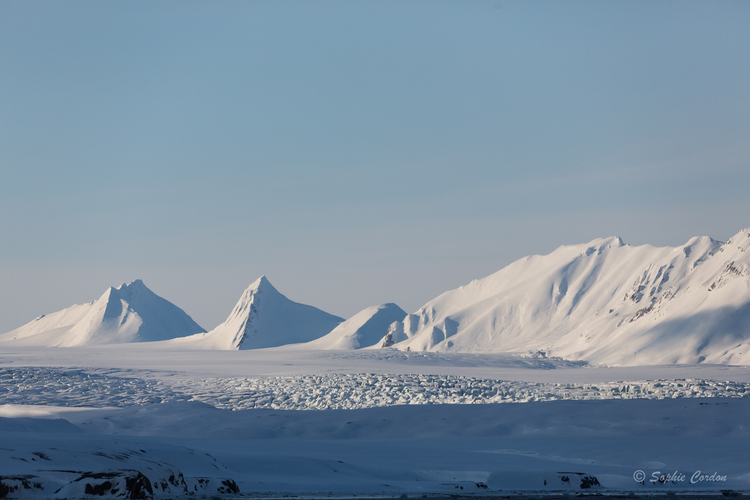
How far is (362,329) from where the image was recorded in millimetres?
149125

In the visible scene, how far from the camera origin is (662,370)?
A: 213 feet

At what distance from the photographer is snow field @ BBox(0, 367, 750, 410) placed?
3694cm

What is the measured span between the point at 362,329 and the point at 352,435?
122 m

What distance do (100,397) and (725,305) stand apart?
7584 centimetres

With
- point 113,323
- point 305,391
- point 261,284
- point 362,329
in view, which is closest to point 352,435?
point 305,391

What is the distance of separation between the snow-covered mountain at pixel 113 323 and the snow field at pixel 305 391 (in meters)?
121

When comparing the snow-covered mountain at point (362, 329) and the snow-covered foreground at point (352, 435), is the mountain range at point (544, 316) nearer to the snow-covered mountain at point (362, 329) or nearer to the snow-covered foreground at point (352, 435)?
the snow-covered mountain at point (362, 329)

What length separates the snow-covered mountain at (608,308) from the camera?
8549cm

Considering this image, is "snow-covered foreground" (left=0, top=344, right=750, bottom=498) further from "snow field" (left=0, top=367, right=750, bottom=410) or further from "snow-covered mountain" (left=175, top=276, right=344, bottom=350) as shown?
"snow-covered mountain" (left=175, top=276, right=344, bottom=350)

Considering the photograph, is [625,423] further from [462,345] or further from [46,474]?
[462,345]

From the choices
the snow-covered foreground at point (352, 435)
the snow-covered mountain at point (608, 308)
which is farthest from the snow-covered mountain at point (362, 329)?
the snow-covered foreground at point (352, 435)

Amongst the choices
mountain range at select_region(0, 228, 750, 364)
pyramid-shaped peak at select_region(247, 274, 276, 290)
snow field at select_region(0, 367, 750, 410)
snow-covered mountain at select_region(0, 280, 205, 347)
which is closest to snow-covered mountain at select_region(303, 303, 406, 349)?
mountain range at select_region(0, 228, 750, 364)

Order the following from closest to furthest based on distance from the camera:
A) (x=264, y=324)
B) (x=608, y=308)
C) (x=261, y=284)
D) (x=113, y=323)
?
(x=608, y=308), (x=264, y=324), (x=261, y=284), (x=113, y=323)

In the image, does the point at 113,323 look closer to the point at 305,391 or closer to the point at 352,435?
the point at 305,391
